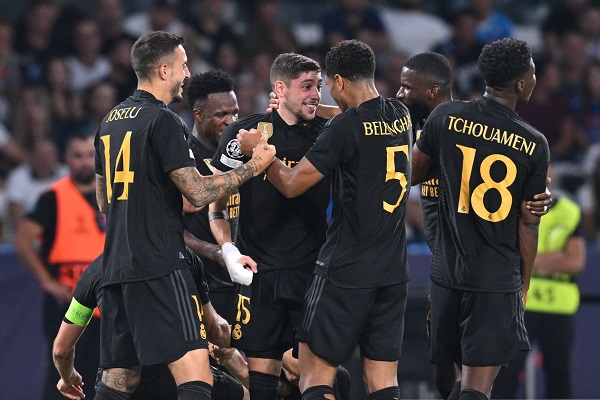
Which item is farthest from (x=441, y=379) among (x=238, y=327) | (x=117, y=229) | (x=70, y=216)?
(x=70, y=216)

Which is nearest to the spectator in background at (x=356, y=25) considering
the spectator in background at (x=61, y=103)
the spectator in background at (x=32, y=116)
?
the spectator in background at (x=61, y=103)

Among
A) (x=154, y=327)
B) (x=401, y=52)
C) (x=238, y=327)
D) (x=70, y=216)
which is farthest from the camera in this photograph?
(x=401, y=52)

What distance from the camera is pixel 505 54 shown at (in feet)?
18.7

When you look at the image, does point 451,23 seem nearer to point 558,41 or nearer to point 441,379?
point 558,41

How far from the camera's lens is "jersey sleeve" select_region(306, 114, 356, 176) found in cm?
559

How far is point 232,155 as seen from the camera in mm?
5969

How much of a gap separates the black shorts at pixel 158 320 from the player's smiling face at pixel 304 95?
3.68 feet

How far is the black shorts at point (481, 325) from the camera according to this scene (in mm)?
5738

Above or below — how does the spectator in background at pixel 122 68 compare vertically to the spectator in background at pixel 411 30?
below

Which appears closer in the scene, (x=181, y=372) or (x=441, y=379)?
(x=181, y=372)

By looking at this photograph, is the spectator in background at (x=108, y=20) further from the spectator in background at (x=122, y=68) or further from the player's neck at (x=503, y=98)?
the player's neck at (x=503, y=98)

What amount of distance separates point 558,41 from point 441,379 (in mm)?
7059

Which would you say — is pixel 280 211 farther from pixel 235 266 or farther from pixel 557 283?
pixel 557 283

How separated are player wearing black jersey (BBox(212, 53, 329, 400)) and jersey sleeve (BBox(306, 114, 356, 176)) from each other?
16.3 inches
